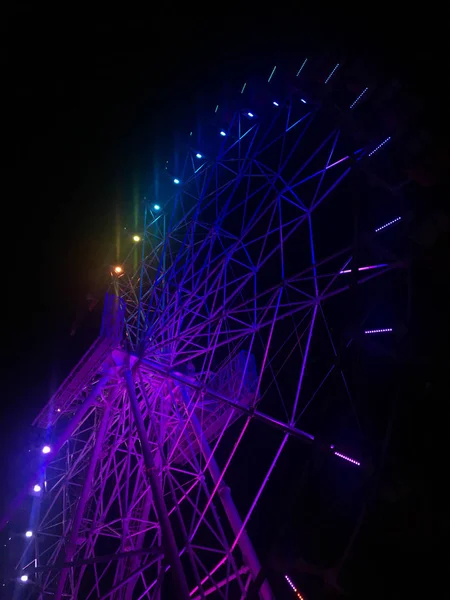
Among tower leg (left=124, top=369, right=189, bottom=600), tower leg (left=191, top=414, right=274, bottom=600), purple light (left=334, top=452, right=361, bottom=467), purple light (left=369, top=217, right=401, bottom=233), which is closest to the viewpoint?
purple light (left=334, top=452, right=361, bottom=467)

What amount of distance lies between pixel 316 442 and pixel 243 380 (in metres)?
4.68

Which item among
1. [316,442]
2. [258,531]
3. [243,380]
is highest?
[243,380]

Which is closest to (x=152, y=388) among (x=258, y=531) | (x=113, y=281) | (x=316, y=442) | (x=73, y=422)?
(x=73, y=422)

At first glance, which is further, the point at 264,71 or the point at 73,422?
the point at 264,71

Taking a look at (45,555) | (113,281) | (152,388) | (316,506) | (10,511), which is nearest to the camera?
(316,506)

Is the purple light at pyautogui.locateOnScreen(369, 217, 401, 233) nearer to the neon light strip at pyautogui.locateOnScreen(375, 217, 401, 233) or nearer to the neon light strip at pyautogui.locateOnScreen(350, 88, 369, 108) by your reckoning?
the neon light strip at pyautogui.locateOnScreen(375, 217, 401, 233)

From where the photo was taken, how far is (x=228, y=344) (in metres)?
9.63

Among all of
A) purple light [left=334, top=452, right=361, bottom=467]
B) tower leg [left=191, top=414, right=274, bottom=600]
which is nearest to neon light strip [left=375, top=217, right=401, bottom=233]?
purple light [left=334, top=452, right=361, bottom=467]

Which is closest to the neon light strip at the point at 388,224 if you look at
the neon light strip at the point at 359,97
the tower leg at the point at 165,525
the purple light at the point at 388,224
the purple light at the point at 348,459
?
the purple light at the point at 388,224

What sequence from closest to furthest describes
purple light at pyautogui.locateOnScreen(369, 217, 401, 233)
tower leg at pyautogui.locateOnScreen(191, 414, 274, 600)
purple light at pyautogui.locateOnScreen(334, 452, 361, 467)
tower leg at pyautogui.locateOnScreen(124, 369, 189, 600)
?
purple light at pyautogui.locateOnScreen(334, 452, 361, 467)
tower leg at pyautogui.locateOnScreen(124, 369, 189, 600)
purple light at pyautogui.locateOnScreen(369, 217, 401, 233)
tower leg at pyautogui.locateOnScreen(191, 414, 274, 600)

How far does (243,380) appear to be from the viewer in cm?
835

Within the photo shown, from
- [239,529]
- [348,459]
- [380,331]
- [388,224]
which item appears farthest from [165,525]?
[388,224]

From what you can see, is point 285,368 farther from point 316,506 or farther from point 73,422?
point 316,506

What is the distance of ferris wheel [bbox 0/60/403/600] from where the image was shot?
5.99 m
